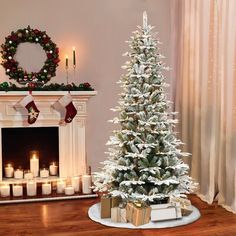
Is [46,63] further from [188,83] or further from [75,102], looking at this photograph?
[188,83]

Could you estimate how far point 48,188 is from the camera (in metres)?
4.53

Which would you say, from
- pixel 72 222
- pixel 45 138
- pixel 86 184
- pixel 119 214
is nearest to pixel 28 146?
pixel 45 138

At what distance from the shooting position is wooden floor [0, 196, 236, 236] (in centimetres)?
339

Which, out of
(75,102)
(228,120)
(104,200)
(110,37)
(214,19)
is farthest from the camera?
(110,37)

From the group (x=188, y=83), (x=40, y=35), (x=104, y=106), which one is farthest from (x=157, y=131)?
(x=40, y=35)

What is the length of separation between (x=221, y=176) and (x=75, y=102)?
5.89ft

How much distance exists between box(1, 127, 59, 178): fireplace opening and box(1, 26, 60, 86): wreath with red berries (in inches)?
22.0

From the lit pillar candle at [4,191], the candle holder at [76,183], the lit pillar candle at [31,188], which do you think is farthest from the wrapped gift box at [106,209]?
the lit pillar candle at [4,191]

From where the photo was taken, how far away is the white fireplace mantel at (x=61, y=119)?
4.64 meters

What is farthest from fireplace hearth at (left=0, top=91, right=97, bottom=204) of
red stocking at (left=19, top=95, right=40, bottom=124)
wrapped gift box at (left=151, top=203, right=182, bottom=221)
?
wrapped gift box at (left=151, top=203, right=182, bottom=221)

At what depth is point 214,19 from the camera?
13.9 ft

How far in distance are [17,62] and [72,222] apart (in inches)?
82.6

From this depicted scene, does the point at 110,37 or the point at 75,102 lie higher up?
the point at 110,37

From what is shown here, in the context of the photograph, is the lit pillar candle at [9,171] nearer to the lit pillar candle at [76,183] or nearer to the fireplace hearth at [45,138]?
the fireplace hearth at [45,138]
